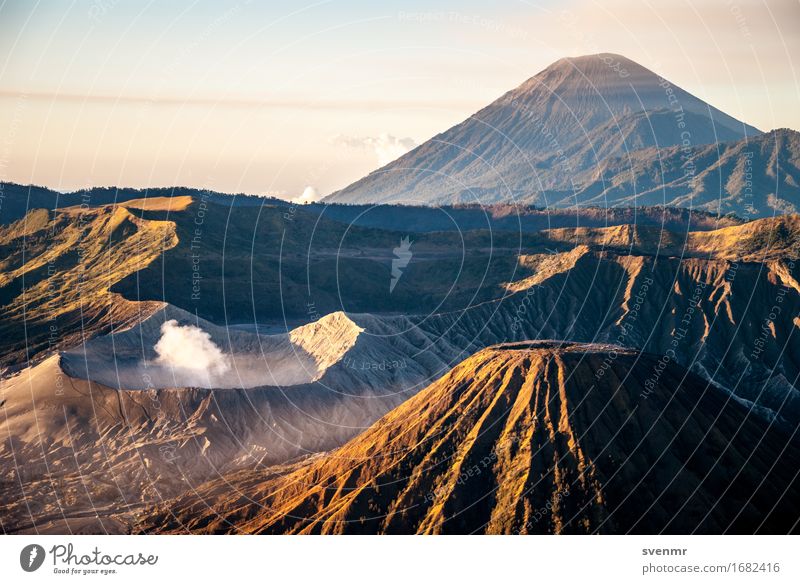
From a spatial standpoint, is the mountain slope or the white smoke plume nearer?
the mountain slope

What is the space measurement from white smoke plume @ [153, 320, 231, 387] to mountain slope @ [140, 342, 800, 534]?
42691mm

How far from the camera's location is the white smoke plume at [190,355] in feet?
509

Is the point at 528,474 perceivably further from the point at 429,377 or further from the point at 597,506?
Result: the point at 429,377

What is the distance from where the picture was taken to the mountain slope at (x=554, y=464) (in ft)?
311

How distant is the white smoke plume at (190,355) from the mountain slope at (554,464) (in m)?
42.7

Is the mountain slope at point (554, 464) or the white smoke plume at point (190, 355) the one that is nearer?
the mountain slope at point (554, 464)

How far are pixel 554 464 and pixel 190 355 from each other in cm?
7346

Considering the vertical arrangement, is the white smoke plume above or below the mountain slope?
above

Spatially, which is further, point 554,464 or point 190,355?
point 190,355

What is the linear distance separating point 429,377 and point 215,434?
33.3 metres

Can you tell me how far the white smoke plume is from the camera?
509ft

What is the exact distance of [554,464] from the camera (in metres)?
98.1

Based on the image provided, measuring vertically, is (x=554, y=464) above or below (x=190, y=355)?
below

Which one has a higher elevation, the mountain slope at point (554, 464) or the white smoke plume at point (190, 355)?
the white smoke plume at point (190, 355)
